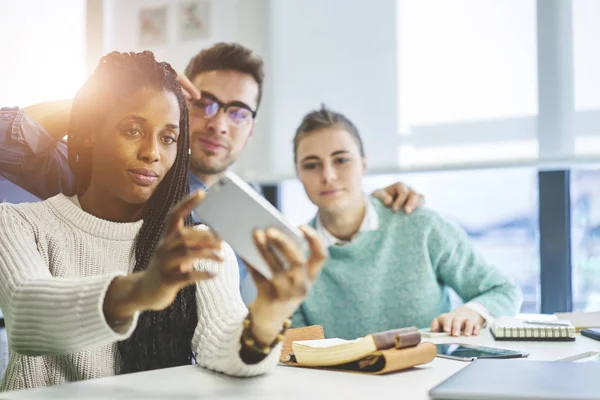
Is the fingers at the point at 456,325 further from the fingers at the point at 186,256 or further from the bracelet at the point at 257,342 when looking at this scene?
the fingers at the point at 186,256

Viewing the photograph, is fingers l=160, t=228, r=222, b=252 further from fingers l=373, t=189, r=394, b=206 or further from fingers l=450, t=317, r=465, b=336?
fingers l=373, t=189, r=394, b=206

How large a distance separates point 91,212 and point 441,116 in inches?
63.2

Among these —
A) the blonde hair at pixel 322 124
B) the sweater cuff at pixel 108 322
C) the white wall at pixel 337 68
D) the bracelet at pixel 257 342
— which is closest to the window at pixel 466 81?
the white wall at pixel 337 68

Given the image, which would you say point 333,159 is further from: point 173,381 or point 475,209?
point 173,381

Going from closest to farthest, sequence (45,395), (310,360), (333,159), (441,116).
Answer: (45,395) < (310,360) < (333,159) < (441,116)

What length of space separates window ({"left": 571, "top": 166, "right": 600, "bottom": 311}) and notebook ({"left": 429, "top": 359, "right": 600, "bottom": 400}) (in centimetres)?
177

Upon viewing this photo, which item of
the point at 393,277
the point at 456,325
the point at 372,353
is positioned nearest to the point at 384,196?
the point at 393,277

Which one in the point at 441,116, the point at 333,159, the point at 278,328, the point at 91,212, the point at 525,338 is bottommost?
the point at 525,338

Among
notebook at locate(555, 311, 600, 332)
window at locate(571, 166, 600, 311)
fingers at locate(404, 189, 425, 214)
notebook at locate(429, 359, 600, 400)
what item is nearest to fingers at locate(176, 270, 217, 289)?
notebook at locate(429, 359, 600, 400)

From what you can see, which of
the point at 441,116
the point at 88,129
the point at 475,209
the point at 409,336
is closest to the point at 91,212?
the point at 88,129

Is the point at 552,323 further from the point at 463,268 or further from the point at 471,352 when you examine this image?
the point at 463,268

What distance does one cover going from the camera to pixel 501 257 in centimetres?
284

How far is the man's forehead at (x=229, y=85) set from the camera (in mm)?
2324

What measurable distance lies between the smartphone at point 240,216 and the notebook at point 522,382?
0.83ft
